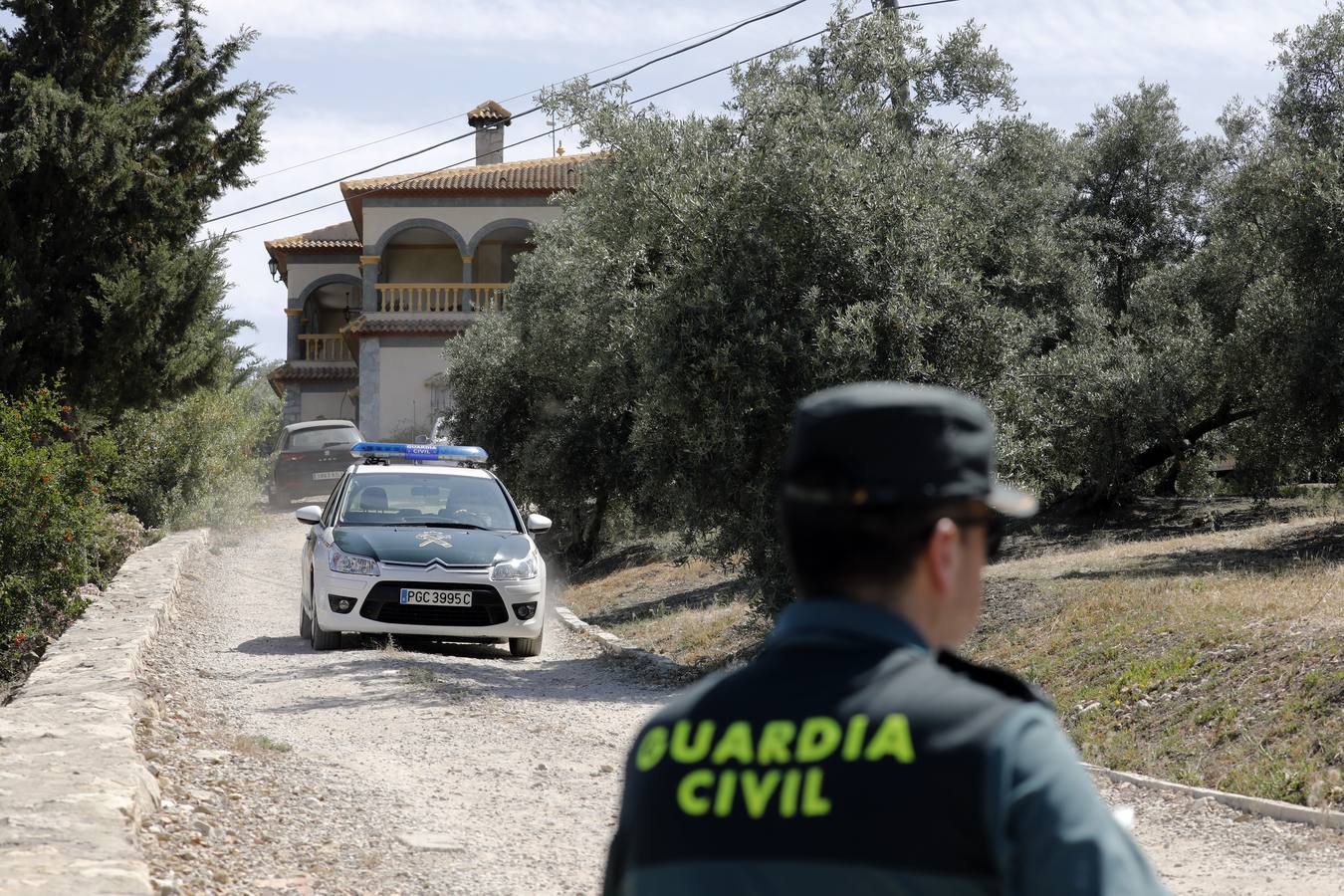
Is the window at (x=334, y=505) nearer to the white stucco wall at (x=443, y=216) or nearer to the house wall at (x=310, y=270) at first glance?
the white stucco wall at (x=443, y=216)

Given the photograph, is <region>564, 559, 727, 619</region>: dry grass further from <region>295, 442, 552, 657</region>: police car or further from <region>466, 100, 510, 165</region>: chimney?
<region>466, 100, 510, 165</region>: chimney

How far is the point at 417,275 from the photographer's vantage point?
1730 inches

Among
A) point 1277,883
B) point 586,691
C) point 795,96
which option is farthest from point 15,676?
point 1277,883

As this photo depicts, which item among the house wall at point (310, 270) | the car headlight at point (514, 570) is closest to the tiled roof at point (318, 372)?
the house wall at point (310, 270)

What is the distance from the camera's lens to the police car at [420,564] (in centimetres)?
1144

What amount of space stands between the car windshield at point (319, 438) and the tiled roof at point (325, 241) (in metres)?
18.9

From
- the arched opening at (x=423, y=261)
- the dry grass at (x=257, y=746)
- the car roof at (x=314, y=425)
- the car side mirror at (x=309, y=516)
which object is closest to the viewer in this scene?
the dry grass at (x=257, y=746)

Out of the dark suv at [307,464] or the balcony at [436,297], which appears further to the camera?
the balcony at [436,297]

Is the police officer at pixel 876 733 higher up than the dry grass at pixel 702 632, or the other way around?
the police officer at pixel 876 733

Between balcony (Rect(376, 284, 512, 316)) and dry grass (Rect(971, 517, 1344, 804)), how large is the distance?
29.8 m

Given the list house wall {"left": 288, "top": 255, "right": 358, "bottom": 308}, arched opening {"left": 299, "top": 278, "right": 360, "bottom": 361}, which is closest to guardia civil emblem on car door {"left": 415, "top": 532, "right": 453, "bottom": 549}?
arched opening {"left": 299, "top": 278, "right": 360, "bottom": 361}

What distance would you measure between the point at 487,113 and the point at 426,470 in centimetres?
3472

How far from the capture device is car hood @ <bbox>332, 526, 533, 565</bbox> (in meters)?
11.6

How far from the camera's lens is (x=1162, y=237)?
84.7 ft
